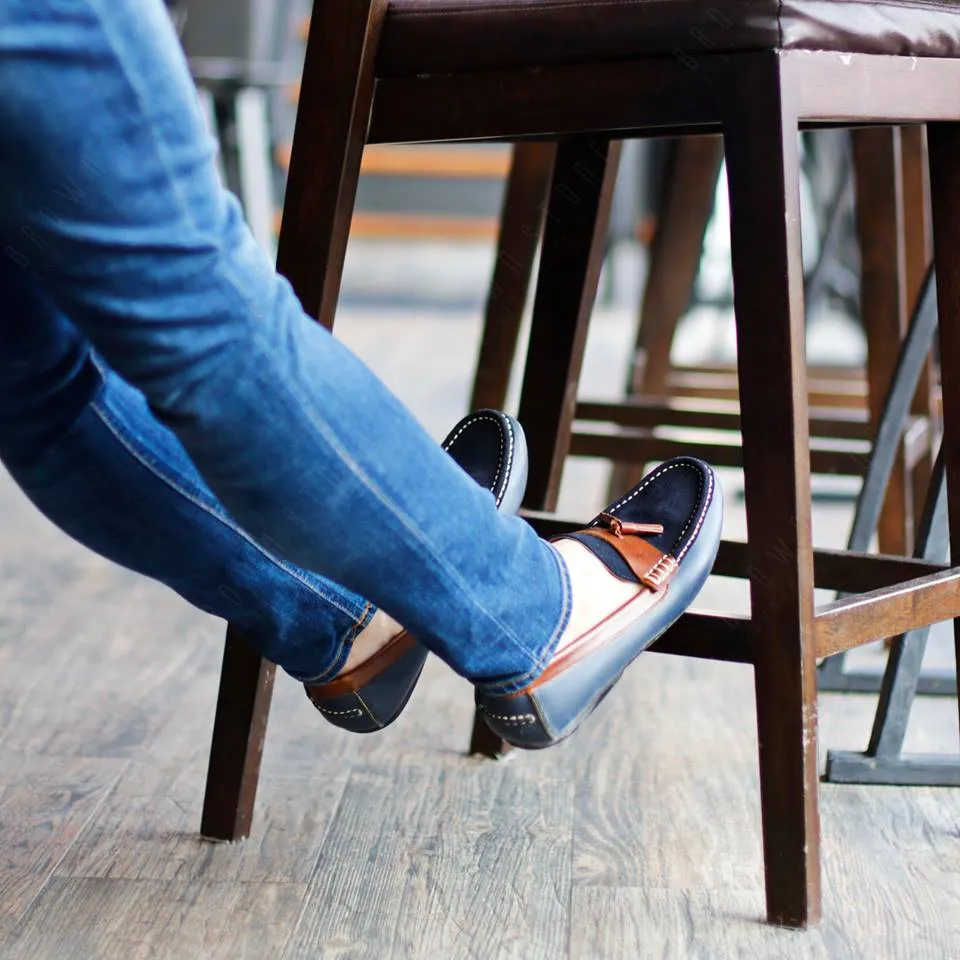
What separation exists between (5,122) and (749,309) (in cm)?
41

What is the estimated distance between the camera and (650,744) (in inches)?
43.0

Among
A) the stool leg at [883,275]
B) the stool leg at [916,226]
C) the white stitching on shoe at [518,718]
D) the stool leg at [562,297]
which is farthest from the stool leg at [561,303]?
the stool leg at [916,226]

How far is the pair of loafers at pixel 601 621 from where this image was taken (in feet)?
2.35

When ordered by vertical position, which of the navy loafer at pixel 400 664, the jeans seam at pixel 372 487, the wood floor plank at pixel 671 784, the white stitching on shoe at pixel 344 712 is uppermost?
the jeans seam at pixel 372 487

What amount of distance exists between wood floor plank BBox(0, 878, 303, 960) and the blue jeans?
0.16m

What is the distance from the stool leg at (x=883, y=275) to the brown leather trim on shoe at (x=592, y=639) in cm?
72

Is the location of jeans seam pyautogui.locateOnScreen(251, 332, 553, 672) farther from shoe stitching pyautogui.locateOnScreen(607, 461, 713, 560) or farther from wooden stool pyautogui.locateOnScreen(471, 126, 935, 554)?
wooden stool pyautogui.locateOnScreen(471, 126, 935, 554)

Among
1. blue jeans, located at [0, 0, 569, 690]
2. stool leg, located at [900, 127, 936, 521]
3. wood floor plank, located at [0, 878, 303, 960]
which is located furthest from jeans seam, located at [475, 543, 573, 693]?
stool leg, located at [900, 127, 936, 521]

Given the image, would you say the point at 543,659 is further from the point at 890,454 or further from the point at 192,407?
the point at 890,454

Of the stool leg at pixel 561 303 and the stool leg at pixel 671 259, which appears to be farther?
the stool leg at pixel 671 259

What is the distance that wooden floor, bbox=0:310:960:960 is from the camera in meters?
0.75

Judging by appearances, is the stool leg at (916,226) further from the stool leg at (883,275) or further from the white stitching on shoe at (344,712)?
the white stitching on shoe at (344,712)

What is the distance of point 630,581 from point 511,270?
723 mm

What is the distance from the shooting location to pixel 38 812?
3.05 feet
